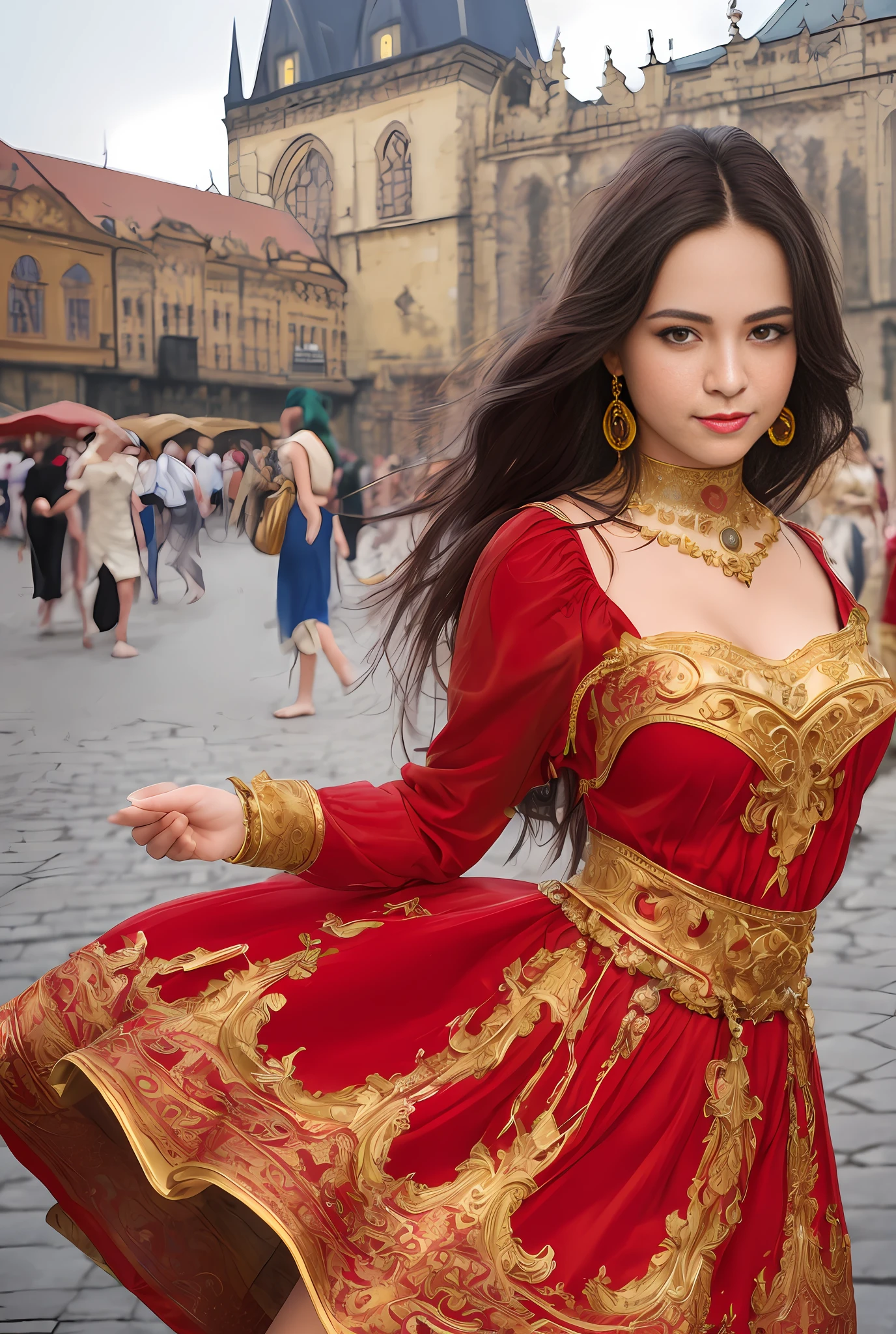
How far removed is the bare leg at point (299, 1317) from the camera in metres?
1.17

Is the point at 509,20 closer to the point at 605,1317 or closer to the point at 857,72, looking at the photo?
the point at 857,72

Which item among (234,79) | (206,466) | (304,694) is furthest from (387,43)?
(304,694)

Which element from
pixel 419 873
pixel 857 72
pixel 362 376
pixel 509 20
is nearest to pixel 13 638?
pixel 362 376

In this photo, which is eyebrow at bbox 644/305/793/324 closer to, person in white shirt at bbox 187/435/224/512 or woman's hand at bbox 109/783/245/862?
woman's hand at bbox 109/783/245/862

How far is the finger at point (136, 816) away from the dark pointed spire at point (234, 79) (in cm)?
838

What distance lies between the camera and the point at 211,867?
5.13 meters

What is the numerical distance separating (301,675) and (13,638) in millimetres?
2175

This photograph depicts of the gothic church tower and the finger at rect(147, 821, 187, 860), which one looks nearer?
the finger at rect(147, 821, 187, 860)

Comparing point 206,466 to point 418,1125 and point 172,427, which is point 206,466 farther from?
point 418,1125

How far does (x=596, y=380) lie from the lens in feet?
4.98

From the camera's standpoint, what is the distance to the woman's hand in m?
1.30

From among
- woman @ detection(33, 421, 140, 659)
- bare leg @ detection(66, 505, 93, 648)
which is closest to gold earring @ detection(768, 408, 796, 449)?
woman @ detection(33, 421, 140, 659)

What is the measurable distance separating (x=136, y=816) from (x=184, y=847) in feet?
0.23

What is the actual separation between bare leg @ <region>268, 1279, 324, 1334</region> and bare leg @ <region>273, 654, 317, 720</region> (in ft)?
21.9
